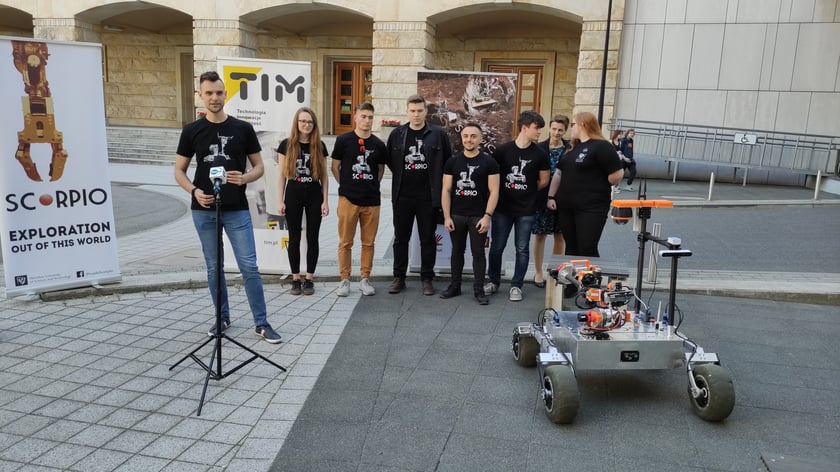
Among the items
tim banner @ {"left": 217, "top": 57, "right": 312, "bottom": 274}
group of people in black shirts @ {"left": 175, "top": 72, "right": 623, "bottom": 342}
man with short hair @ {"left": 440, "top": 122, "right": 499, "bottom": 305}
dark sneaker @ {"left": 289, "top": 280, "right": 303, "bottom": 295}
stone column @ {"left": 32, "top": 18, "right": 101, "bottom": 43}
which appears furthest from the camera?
stone column @ {"left": 32, "top": 18, "right": 101, "bottom": 43}

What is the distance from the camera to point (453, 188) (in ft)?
20.1

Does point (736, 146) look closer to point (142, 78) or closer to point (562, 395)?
point (562, 395)

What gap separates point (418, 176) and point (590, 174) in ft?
5.38

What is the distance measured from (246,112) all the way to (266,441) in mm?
4142

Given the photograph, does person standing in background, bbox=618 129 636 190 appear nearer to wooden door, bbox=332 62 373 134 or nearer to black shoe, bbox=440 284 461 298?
wooden door, bbox=332 62 373 134

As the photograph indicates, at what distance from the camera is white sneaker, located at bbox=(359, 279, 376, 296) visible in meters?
6.35

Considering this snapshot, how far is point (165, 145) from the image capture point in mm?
20422

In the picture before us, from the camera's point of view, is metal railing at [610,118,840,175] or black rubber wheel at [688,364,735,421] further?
metal railing at [610,118,840,175]

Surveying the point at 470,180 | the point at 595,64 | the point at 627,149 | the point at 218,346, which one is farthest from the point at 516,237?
the point at 595,64

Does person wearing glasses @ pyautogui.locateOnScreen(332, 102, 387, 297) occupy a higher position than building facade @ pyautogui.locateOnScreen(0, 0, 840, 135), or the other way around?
building facade @ pyautogui.locateOnScreen(0, 0, 840, 135)

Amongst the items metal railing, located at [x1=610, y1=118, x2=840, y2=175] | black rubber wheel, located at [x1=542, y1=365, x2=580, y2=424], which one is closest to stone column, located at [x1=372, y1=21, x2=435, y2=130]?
metal railing, located at [x1=610, y1=118, x2=840, y2=175]

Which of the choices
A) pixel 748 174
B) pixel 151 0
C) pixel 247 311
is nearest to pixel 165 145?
pixel 151 0

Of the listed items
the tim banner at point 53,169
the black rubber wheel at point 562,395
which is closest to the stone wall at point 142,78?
the tim banner at point 53,169

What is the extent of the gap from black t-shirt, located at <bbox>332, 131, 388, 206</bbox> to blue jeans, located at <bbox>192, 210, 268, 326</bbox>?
58.2 inches
